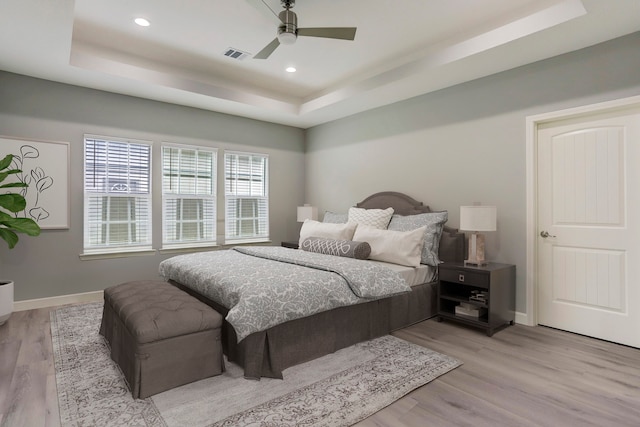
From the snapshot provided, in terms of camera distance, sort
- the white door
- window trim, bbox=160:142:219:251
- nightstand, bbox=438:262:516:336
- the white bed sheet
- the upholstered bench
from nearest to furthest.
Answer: the upholstered bench
the white door
nightstand, bbox=438:262:516:336
the white bed sheet
window trim, bbox=160:142:219:251

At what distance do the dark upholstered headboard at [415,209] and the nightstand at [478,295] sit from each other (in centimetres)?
35

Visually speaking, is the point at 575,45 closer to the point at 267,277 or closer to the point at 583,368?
the point at 583,368

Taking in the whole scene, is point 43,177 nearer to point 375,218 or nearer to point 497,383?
point 375,218

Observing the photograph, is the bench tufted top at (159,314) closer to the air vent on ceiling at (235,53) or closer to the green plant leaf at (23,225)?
the green plant leaf at (23,225)

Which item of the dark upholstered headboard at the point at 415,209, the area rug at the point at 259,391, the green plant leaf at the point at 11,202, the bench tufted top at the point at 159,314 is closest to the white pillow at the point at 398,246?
the dark upholstered headboard at the point at 415,209

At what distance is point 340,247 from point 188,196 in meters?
2.55

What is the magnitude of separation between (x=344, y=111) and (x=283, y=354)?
376cm

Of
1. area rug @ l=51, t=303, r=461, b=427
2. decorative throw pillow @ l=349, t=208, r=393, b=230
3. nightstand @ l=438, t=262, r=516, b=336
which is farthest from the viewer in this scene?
decorative throw pillow @ l=349, t=208, r=393, b=230

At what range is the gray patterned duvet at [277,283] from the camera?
228cm

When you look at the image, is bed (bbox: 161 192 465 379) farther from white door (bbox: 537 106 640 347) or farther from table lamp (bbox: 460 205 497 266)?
white door (bbox: 537 106 640 347)

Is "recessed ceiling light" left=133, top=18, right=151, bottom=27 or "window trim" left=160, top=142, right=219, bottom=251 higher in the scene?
"recessed ceiling light" left=133, top=18, right=151, bottom=27

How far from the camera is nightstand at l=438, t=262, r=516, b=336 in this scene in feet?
10.5

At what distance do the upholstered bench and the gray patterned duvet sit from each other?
9.1 inches

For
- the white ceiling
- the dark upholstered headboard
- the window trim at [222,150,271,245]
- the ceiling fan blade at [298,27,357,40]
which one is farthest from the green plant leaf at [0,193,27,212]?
the dark upholstered headboard
